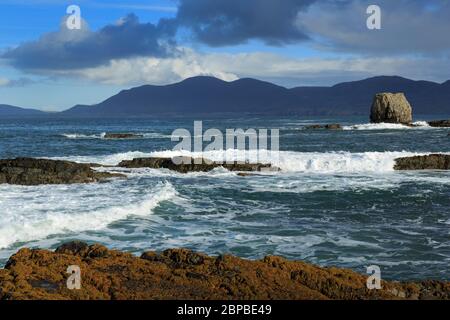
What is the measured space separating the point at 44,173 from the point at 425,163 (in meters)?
16.8

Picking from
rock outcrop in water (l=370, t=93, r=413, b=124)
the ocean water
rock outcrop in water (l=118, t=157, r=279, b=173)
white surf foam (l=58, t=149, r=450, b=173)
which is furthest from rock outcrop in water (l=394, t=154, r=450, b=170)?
rock outcrop in water (l=370, t=93, r=413, b=124)

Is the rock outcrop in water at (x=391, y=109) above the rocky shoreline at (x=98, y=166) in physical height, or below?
above

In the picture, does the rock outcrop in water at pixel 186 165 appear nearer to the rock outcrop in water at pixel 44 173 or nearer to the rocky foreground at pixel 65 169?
the rocky foreground at pixel 65 169

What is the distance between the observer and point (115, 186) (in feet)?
66.8

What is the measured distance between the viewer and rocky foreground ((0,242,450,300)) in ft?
21.4

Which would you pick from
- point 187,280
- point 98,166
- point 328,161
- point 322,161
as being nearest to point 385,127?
point 328,161

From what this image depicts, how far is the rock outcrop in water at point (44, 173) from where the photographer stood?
2120cm

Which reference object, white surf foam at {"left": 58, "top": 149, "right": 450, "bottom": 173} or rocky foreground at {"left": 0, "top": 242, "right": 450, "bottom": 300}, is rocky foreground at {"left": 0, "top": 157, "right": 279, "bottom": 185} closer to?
white surf foam at {"left": 58, "top": 149, "right": 450, "bottom": 173}

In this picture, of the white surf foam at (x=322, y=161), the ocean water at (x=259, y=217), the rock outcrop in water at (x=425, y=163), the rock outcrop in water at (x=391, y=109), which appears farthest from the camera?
the rock outcrop in water at (x=391, y=109)

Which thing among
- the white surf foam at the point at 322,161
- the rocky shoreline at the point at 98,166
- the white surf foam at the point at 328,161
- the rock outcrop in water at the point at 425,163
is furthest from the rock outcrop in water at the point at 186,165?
the rock outcrop in water at the point at 425,163

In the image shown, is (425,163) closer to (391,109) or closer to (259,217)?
(259,217)

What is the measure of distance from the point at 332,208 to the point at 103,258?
359 inches

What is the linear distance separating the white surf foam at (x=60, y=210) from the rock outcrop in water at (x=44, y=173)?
1.32 meters
